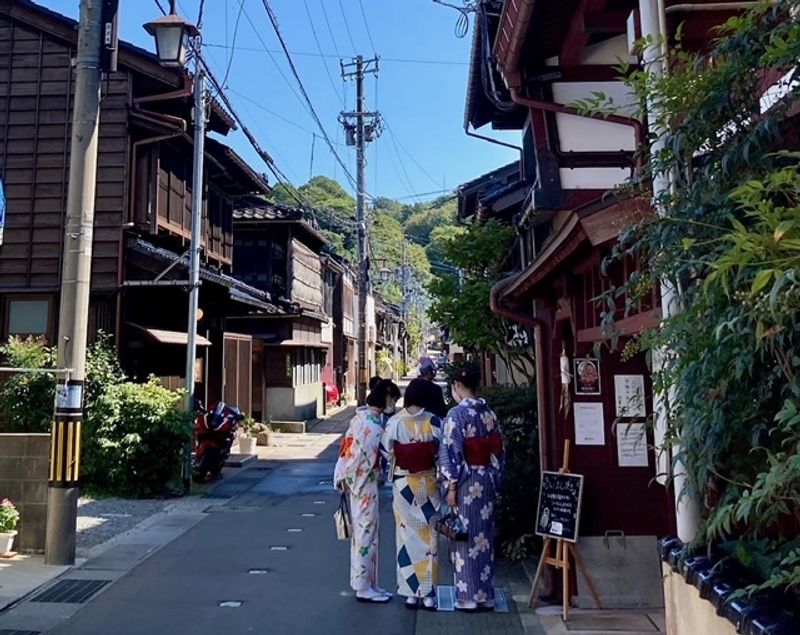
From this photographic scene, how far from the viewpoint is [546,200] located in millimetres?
5938

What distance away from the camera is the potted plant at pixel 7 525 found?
23.3 feet

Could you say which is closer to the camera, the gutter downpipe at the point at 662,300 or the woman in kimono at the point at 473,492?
the gutter downpipe at the point at 662,300

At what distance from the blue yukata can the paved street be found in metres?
0.29

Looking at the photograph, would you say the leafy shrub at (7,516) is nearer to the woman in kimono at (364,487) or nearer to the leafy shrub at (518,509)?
the woman in kimono at (364,487)

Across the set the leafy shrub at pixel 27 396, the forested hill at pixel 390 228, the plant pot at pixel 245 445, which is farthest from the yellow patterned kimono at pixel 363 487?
the forested hill at pixel 390 228

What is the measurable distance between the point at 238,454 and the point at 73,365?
29.3ft

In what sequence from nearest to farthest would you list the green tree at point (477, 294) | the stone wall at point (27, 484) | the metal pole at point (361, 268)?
the stone wall at point (27, 484), the green tree at point (477, 294), the metal pole at point (361, 268)

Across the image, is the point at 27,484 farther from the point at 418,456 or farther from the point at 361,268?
the point at 361,268

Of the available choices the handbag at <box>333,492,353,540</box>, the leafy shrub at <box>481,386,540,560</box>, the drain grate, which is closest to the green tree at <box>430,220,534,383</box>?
the leafy shrub at <box>481,386,540,560</box>

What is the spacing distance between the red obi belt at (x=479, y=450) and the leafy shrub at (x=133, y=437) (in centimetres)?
649

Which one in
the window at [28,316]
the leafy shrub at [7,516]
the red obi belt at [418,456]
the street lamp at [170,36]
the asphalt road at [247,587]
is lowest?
the asphalt road at [247,587]

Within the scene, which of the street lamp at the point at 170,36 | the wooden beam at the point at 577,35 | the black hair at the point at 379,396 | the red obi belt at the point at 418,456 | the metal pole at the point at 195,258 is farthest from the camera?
the metal pole at the point at 195,258

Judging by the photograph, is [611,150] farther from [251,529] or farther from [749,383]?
[251,529]

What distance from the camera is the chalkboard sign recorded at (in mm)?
5676
